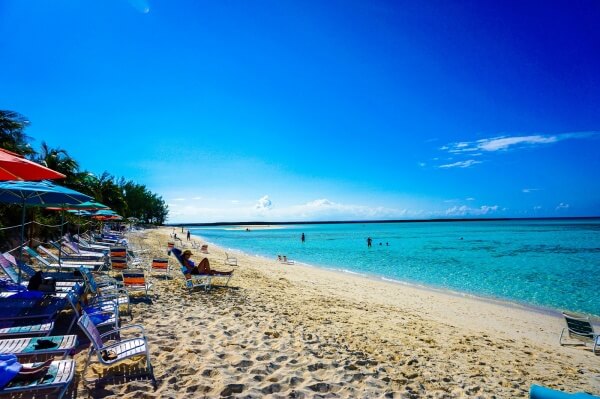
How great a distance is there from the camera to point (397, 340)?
6375mm

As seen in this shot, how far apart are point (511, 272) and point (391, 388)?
21404mm

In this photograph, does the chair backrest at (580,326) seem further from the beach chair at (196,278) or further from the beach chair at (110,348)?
the beach chair at (110,348)

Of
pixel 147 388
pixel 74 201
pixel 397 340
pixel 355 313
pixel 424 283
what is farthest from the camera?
pixel 424 283

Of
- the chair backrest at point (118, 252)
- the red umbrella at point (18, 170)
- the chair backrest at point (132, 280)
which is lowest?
the chair backrest at point (132, 280)

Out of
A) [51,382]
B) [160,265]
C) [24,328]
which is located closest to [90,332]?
[51,382]

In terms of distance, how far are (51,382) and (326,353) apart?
11.4 ft

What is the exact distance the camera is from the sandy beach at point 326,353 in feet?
13.4

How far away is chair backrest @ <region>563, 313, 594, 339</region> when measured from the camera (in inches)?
299

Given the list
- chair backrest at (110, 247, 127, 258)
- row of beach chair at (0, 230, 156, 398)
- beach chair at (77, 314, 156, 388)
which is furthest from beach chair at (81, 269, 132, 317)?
chair backrest at (110, 247, 127, 258)

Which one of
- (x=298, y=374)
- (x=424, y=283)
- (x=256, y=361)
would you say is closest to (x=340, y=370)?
(x=298, y=374)

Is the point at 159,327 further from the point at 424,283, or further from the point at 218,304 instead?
the point at 424,283

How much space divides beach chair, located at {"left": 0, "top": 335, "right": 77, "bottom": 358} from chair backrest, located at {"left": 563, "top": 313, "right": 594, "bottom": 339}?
392 inches

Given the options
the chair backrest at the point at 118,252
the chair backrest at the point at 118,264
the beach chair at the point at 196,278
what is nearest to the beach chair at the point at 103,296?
the beach chair at the point at 196,278

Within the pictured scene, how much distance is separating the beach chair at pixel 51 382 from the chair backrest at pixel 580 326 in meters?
9.86
